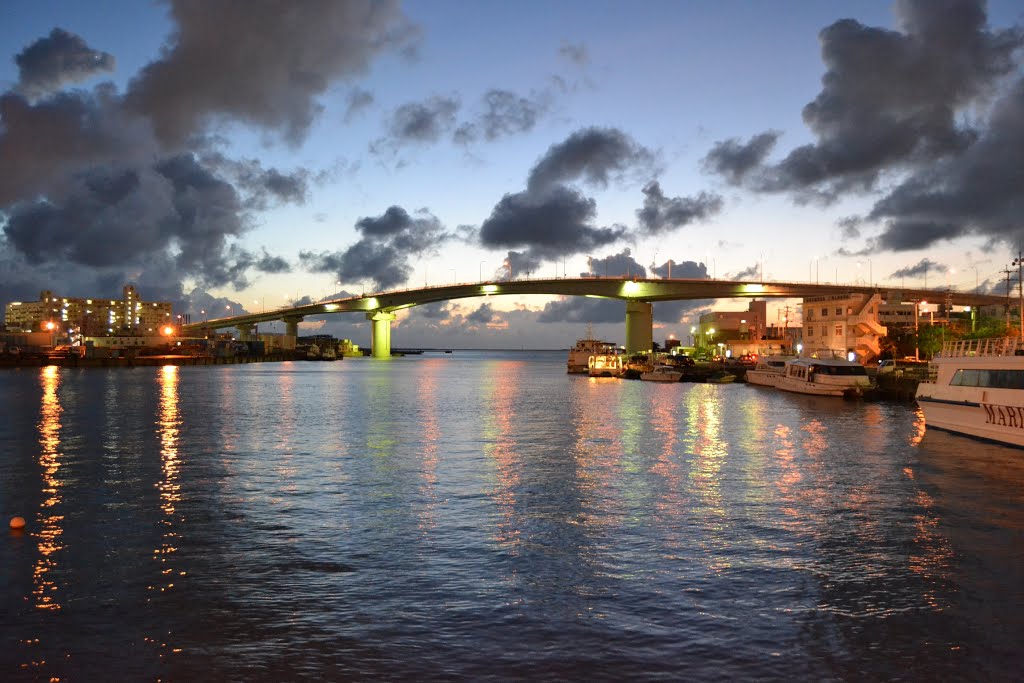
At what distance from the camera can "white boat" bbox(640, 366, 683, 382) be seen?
97.2m

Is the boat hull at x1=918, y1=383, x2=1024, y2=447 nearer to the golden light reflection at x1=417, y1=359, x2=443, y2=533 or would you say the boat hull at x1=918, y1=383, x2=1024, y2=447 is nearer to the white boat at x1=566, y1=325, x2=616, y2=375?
the golden light reflection at x1=417, y1=359, x2=443, y2=533

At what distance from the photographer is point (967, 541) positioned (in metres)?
16.6

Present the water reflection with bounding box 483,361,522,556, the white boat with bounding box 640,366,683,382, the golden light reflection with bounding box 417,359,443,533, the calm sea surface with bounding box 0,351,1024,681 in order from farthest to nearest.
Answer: the white boat with bounding box 640,366,683,382 < the golden light reflection with bounding box 417,359,443,533 < the water reflection with bounding box 483,361,522,556 < the calm sea surface with bounding box 0,351,1024,681

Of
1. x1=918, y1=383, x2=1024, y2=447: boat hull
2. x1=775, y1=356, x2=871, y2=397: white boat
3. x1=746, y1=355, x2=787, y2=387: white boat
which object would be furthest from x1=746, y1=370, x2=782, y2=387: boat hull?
x1=918, y1=383, x2=1024, y2=447: boat hull

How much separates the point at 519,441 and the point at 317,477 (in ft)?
41.5

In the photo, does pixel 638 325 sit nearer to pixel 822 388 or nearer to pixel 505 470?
pixel 822 388

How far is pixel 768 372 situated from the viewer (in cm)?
8531

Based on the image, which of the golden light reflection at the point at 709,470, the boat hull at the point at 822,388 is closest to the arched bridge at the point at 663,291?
the boat hull at the point at 822,388

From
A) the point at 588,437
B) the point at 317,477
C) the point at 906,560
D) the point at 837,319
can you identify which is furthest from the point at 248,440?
the point at 837,319

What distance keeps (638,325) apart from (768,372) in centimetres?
5376

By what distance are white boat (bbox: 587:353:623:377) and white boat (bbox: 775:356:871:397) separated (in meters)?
43.1

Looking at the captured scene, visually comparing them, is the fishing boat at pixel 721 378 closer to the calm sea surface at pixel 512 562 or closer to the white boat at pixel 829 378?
the white boat at pixel 829 378

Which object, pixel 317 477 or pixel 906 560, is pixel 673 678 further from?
pixel 317 477

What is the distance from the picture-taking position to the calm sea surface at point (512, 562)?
1039 centimetres
